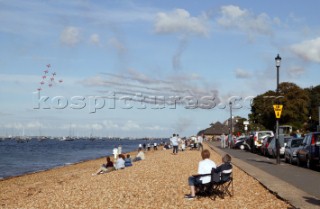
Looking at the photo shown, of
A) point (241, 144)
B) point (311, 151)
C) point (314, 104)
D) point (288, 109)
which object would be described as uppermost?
point (314, 104)

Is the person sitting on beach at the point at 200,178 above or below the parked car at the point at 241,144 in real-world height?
below

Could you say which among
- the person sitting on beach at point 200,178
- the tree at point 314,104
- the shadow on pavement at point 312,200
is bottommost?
the shadow on pavement at point 312,200

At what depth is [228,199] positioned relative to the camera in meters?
12.9

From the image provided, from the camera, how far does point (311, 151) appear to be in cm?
2405

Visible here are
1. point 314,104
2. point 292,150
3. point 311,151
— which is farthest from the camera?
point 314,104

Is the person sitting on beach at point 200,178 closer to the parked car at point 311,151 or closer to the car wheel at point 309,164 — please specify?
the parked car at point 311,151

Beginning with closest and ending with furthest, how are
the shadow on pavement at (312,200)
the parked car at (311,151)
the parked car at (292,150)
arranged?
the shadow on pavement at (312,200)
the parked car at (311,151)
the parked car at (292,150)

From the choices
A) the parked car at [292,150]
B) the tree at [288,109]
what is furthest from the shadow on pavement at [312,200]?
the tree at [288,109]

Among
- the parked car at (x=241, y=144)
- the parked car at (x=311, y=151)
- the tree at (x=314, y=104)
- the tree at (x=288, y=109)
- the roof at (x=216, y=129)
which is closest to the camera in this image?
the parked car at (x=311, y=151)

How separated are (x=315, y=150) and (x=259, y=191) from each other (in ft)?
32.4

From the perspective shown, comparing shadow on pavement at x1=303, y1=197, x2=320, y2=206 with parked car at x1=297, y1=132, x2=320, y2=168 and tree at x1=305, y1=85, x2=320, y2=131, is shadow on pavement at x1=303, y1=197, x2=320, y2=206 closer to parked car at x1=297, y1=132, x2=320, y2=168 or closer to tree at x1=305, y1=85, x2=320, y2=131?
parked car at x1=297, y1=132, x2=320, y2=168

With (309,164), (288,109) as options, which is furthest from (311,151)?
(288,109)

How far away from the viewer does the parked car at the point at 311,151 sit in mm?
23466

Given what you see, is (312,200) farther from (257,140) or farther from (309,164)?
(257,140)
